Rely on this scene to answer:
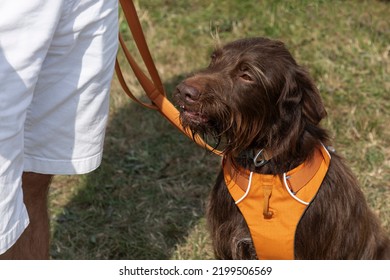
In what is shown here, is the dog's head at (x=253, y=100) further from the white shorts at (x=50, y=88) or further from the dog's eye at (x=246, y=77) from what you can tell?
the white shorts at (x=50, y=88)

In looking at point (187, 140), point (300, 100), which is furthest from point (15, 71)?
point (187, 140)

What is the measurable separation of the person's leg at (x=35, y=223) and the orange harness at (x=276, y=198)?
37.3 inches

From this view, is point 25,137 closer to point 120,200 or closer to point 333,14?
point 120,200

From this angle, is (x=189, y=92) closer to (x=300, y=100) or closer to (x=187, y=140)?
(x=300, y=100)

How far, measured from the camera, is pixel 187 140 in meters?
5.54

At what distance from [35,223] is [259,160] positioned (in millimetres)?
1179

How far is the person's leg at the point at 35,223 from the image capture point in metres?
3.52

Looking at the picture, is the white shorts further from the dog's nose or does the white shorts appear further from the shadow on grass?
the shadow on grass

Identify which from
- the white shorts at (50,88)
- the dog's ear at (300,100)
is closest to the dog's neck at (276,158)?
the dog's ear at (300,100)

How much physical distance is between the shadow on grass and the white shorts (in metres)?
1.28

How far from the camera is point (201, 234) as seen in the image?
4586 mm

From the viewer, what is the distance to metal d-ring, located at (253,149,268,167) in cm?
346

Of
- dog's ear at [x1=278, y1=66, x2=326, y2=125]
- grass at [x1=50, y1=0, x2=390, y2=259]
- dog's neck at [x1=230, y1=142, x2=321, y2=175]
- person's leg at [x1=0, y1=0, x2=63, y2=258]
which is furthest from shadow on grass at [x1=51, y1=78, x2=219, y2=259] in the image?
person's leg at [x1=0, y1=0, x2=63, y2=258]
